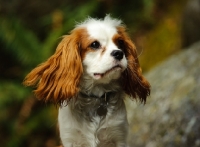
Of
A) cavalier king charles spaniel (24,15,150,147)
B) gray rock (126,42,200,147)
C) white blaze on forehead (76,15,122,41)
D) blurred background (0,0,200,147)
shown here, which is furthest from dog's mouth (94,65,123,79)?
blurred background (0,0,200,147)

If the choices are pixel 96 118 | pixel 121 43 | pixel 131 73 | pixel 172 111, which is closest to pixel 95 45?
pixel 121 43

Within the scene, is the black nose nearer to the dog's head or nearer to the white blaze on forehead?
the dog's head

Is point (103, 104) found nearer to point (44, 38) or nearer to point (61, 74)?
point (61, 74)

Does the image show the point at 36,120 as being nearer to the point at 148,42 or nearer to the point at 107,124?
the point at 148,42

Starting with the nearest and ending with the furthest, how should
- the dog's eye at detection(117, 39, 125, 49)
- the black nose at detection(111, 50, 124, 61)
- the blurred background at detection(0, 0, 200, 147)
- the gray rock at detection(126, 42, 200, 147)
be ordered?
1. the black nose at detection(111, 50, 124, 61)
2. the dog's eye at detection(117, 39, 125, 49)
3. the gray rock at detection(126, 42, 200, 147)
4. the blurred background at detection(0, 0, 200, 147)

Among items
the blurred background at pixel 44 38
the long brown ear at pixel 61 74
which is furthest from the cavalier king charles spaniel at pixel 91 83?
the blurred background at pixel 44 38

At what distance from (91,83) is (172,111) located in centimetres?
148

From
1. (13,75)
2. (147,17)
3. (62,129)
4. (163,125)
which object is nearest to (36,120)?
(13,75)

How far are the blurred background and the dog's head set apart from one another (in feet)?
10.0

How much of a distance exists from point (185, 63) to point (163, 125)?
3.32ft

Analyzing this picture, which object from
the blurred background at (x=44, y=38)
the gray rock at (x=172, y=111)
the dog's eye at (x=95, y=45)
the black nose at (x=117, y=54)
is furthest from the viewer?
the blurred background at (x=44, y=38)

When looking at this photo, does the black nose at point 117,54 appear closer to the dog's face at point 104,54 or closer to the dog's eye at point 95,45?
the dog's face at point 104,54

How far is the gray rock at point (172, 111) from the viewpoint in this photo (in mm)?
5246

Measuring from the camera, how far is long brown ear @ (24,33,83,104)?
13.4 feet
